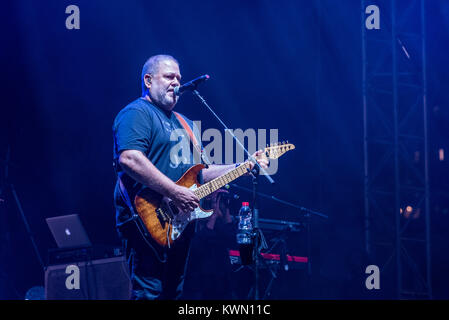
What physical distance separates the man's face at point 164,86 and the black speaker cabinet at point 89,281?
8.84ft

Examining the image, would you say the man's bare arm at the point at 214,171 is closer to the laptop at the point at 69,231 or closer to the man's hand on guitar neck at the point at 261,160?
the man's hand on guitar neck at the point at 261,160

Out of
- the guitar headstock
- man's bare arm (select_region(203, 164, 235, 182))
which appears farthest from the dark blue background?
man's bare arm (select_region(203, 164, 235, 182))

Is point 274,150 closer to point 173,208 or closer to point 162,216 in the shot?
point 173,208

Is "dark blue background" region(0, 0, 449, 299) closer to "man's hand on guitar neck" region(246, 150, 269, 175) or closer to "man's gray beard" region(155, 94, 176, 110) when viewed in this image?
"man's hand on guitar neck" region(246, 150, 269, 175)

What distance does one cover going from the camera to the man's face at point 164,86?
13.0 feet

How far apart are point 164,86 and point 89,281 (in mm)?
2984

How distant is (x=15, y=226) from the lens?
7188mm

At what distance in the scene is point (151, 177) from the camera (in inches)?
137

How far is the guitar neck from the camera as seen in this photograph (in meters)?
3.85

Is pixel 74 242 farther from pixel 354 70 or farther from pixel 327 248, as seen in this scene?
pixel 354 70

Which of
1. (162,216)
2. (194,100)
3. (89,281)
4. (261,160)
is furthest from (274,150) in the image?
(194,100)

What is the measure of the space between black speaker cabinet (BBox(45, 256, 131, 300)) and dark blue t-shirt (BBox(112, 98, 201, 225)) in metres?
2.52
